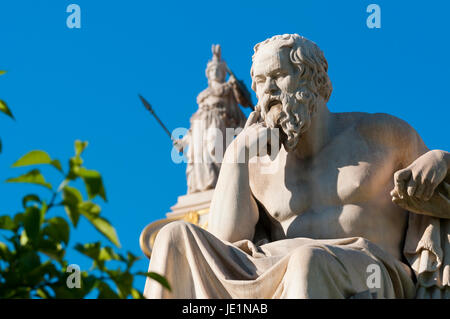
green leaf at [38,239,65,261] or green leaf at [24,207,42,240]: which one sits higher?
green leaf at [24,207,42,240]

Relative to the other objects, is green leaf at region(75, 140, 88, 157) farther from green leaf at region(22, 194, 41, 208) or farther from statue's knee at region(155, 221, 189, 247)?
statue's knee at region(155, 221, 189, 247)

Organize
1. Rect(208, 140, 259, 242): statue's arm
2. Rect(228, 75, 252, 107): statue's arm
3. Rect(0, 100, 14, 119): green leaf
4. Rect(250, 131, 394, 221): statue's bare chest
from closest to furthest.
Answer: Rect(0, 100, 14, 119): green leaf
Rect(208, 140, 259, 242): statue's arm
Rect(250, 131, 394, 221): statue's bare chest
Rect(228, 75, 252, 107): statue's arm

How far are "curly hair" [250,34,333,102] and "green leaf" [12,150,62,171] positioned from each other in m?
4.36

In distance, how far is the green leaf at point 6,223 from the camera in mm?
3201

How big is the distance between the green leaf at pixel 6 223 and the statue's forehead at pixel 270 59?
4.28m

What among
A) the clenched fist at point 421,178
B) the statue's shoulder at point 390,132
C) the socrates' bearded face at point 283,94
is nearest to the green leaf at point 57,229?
the clenched fist at point 421,178

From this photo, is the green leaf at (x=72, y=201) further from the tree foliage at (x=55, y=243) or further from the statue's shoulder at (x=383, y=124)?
the statue's shoulder at (x=383, y=124)

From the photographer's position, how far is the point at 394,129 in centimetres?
754

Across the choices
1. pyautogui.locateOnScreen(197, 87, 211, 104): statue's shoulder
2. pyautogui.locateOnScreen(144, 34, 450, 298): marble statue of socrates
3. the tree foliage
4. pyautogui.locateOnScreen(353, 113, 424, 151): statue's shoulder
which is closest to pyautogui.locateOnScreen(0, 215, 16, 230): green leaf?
the tree foliage

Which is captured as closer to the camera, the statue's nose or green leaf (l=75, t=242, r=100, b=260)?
green leaf (l=75, t=242, r=100, b=260)

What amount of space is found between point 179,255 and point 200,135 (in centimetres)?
2080

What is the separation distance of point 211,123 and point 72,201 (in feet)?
79.6

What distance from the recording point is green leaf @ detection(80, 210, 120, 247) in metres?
3.16
